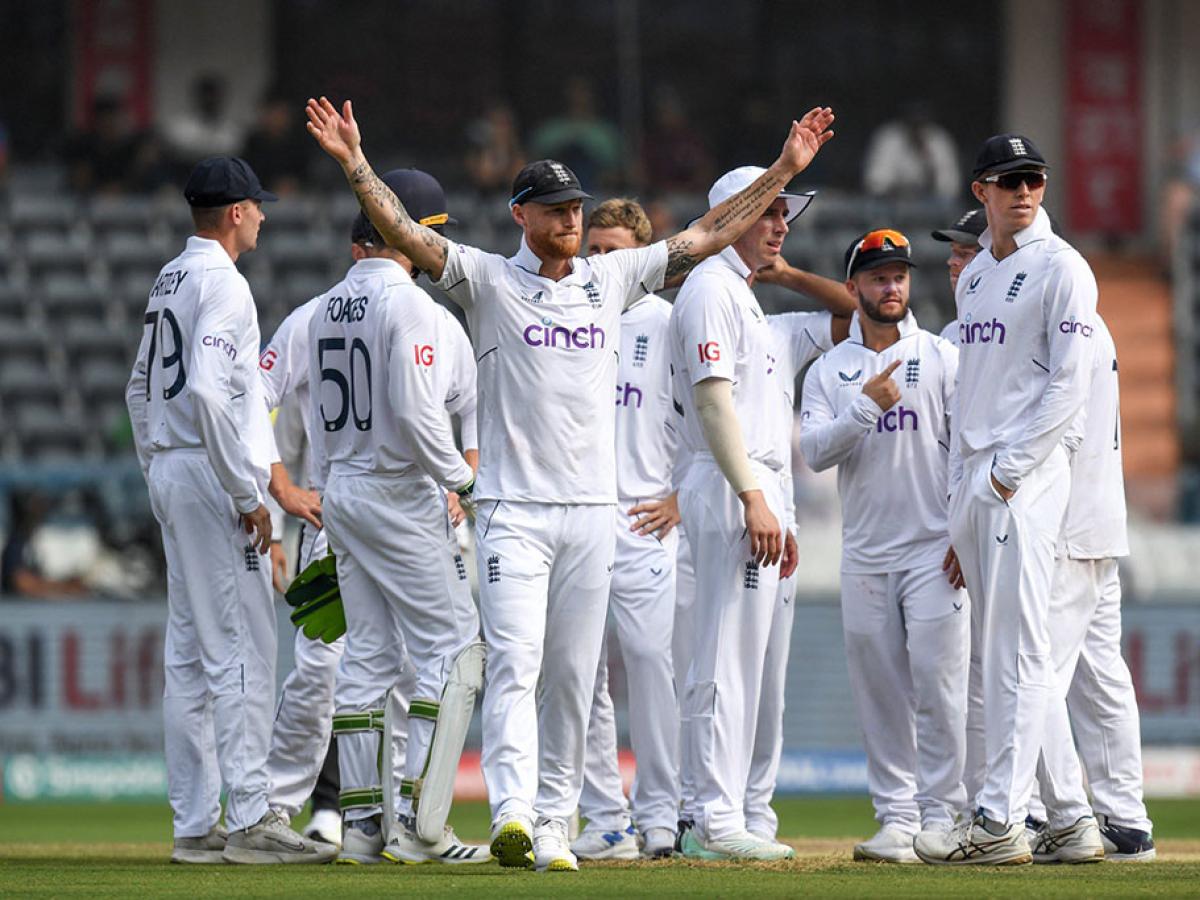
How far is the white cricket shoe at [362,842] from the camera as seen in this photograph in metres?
7.93

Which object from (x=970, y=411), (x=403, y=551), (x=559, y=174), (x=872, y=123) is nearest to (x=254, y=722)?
(x=403, y=551)

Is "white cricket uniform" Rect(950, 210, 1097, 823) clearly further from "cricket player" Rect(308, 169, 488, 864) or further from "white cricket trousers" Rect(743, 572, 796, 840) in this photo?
"cricket player" Rect(308, 169, 488, 864)

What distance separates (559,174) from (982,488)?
1.81 metres

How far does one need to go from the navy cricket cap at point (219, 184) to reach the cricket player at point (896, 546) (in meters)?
2.34

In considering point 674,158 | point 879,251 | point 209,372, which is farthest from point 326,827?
point 674,158

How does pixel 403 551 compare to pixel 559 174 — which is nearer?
pixel 559 174

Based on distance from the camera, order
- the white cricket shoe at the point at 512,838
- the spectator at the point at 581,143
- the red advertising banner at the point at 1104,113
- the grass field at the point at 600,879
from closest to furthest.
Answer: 1. the grass field at the point at 600,879
2. the white cricket shoe at the point at 512,838
3. the spectator at the point at 581,143
4. the red advertising banner at the point at 1104,113

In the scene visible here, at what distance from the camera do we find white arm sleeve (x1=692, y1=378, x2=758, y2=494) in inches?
301

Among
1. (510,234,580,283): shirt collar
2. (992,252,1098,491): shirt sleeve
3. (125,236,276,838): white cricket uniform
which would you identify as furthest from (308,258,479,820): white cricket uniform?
(992,252,1098,491): shirt sleeve

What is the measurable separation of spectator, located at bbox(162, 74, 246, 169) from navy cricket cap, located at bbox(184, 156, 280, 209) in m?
11.3

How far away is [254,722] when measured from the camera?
8062 millimetres

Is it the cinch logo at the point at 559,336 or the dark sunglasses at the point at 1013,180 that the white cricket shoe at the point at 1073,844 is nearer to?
the dark sunglasses at the point at 1013,180

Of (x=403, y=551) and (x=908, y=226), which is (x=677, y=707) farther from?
(x=908, y=226)

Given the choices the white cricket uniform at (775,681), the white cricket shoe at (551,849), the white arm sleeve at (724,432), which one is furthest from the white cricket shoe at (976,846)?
the white arm sleeve at (724,432)
